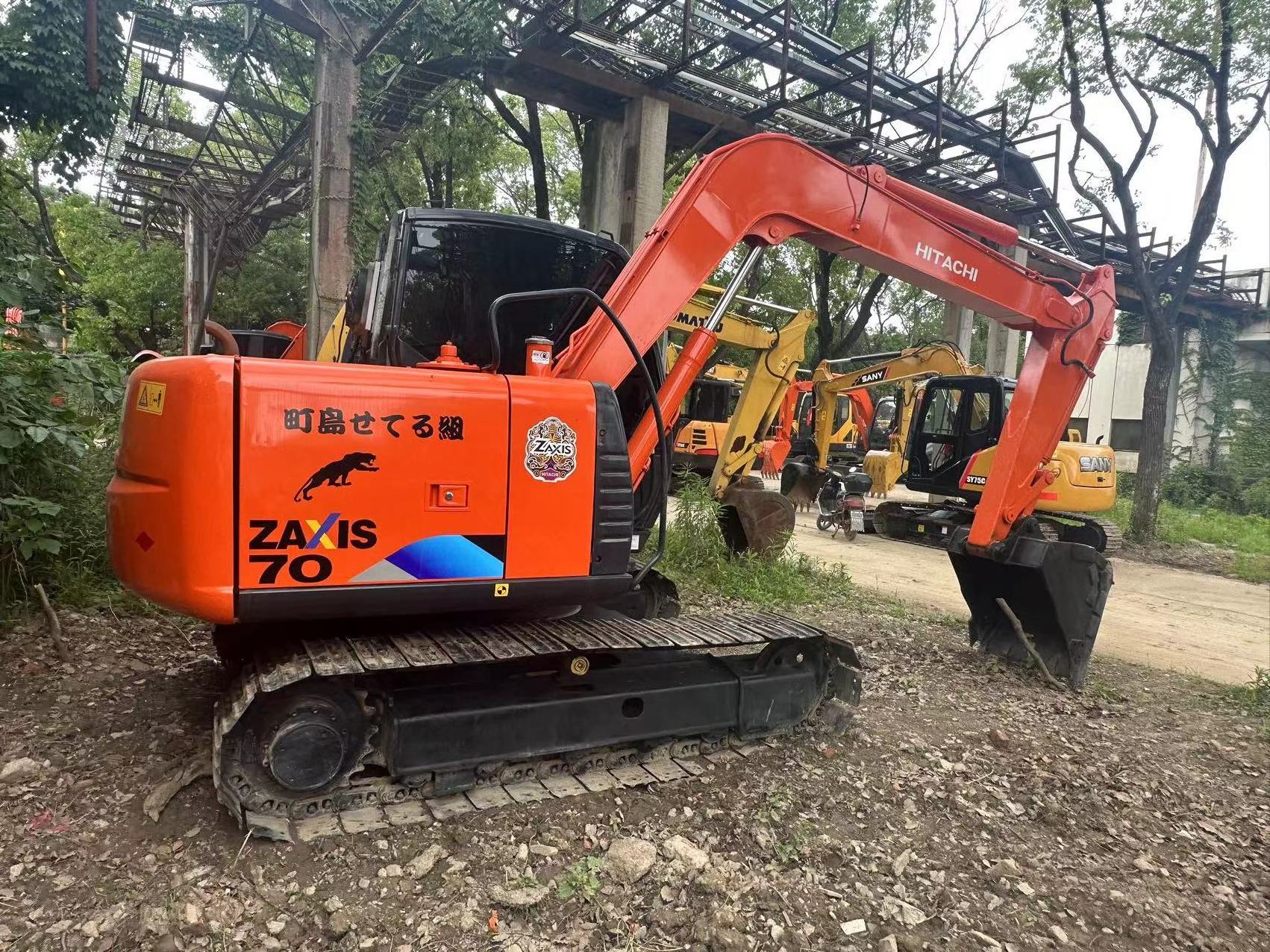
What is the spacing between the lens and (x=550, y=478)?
3.12 metres

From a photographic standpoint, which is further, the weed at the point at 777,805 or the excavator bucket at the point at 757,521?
the excavator bucket at the point at 757,521

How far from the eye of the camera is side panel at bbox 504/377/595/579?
10.0 feet

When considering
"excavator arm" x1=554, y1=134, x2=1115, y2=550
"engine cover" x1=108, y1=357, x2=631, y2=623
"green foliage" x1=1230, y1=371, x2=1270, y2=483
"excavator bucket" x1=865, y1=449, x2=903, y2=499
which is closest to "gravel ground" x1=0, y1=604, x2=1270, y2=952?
"engine cover" x1=108, y1=357, x2=631, y2=623

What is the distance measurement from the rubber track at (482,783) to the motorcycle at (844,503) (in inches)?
338

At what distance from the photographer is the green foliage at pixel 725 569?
702 centimetres

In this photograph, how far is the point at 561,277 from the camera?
398cm

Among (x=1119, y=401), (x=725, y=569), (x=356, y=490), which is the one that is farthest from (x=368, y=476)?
(x=1119, y=401)

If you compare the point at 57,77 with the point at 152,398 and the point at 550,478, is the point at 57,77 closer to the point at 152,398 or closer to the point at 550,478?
the point at 152,398

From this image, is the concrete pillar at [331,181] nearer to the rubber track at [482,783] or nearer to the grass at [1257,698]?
the rubber track at [482,783]

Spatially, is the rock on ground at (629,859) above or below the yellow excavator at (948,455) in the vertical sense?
below

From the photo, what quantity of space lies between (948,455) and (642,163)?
5.79 meters

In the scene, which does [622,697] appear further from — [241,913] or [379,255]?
[379,255]

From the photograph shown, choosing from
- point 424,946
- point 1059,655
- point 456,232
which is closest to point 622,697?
point 424,946

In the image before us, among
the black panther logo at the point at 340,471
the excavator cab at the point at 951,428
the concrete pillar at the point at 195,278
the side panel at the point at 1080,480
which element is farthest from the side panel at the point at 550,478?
the concrete pillar at the point at 195,278
